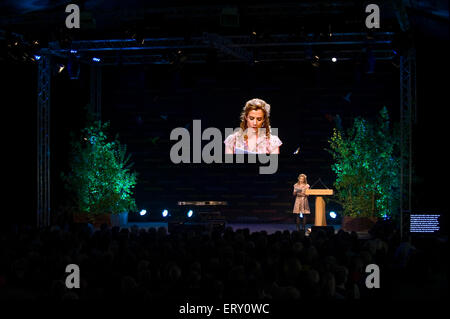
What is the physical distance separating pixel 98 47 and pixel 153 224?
15.8 feet

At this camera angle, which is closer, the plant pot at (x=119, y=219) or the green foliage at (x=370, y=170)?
the green foliage at (x=370, y=170)

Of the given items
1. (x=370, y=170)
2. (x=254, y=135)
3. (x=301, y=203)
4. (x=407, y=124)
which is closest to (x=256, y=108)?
(x=254, y=135)

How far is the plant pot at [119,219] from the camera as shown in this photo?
13094 mm

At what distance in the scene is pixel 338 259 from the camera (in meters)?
6.20

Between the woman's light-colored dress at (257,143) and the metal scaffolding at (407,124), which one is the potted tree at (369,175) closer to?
the metal scaffolding at (407,124)

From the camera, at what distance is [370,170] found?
12.4 m

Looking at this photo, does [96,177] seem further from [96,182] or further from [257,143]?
[257,143]

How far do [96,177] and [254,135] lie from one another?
161 inches

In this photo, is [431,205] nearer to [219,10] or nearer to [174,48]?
[219,10]

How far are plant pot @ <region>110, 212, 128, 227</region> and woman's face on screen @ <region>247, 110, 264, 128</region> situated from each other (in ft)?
13.0

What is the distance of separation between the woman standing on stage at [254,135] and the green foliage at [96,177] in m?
2.84

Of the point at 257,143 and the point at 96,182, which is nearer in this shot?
the point at 96,182

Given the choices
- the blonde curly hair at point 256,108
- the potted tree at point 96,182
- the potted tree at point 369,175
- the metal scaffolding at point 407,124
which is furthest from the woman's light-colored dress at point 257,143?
the metal scaffolding at point 407,124
